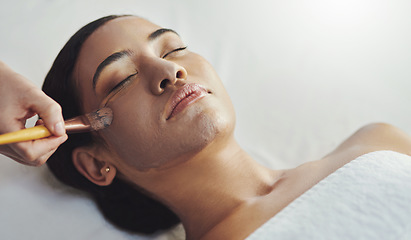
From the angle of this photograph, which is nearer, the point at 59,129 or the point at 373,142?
the point at 59,129

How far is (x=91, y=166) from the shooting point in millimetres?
1159

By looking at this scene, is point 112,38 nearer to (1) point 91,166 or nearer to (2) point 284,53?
(1) point 91,166

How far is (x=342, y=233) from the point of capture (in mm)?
810

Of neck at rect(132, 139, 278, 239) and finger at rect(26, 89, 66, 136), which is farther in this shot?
neck at rect(132, 139, 278, 239)

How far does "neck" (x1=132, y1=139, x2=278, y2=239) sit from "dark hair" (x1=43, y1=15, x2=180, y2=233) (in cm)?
12

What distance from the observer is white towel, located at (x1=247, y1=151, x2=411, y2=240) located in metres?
0.81

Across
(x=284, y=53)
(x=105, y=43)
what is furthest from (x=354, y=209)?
(x=284, y=53)

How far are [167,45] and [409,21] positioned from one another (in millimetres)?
1131

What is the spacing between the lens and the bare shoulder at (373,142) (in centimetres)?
113

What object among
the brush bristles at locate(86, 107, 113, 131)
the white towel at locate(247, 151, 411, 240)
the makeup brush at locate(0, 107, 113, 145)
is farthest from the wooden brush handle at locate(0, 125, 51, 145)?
the white towel at locate(247, 151, 411, 240)

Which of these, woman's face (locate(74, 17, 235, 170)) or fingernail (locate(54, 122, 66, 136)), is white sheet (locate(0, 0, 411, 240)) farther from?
fingernail (locate(54, 122, 66, 136))

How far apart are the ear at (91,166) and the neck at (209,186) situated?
11cm

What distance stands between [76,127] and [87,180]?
340mm

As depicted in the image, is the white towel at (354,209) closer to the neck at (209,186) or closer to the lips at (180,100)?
the neck at (209,186)
